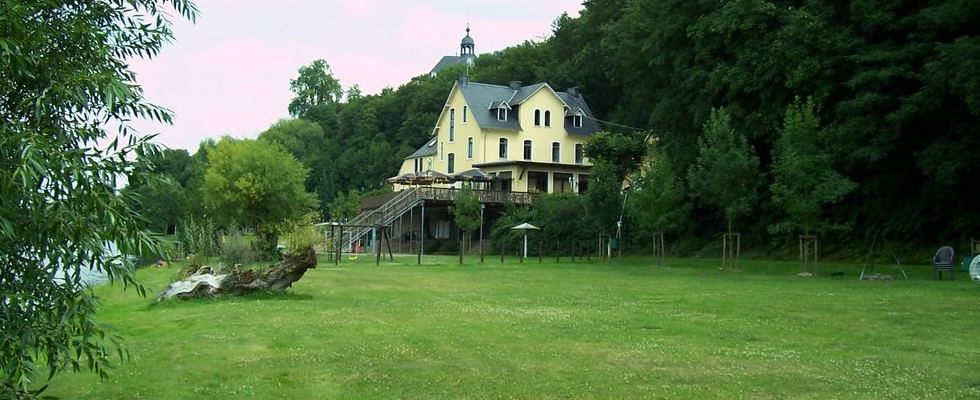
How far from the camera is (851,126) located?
114ft

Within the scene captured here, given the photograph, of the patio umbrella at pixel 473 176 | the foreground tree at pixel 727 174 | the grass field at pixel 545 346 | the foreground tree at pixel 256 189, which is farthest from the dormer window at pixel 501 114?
the grass field at pixel 545 346

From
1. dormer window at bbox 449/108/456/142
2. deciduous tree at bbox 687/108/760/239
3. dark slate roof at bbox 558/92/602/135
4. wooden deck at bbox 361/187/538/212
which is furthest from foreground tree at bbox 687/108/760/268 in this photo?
dormer window at bbox 449/108/456/142

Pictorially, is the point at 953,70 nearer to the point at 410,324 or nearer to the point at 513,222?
the point at 410,324

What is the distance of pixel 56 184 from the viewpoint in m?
6.45

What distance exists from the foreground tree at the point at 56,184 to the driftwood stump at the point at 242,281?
12963 millimetres

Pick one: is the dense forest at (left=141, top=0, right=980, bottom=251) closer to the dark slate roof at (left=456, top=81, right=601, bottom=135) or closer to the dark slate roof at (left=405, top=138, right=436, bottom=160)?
the dark slate roof at (left=456, top=81, right=601, bottom=135)

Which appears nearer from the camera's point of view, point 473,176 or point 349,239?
point 349,239

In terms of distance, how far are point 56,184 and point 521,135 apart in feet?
228

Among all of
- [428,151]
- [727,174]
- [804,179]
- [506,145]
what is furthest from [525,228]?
[428,151]

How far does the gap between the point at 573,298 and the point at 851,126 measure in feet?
59.4

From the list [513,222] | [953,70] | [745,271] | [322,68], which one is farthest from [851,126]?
[322,68]

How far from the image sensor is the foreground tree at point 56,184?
6449mm

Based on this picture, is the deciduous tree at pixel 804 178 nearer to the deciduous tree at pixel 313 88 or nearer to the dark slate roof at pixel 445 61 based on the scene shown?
the deciduous tree at pixel 313 88

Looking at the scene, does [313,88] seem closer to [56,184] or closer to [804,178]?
[804,178]
